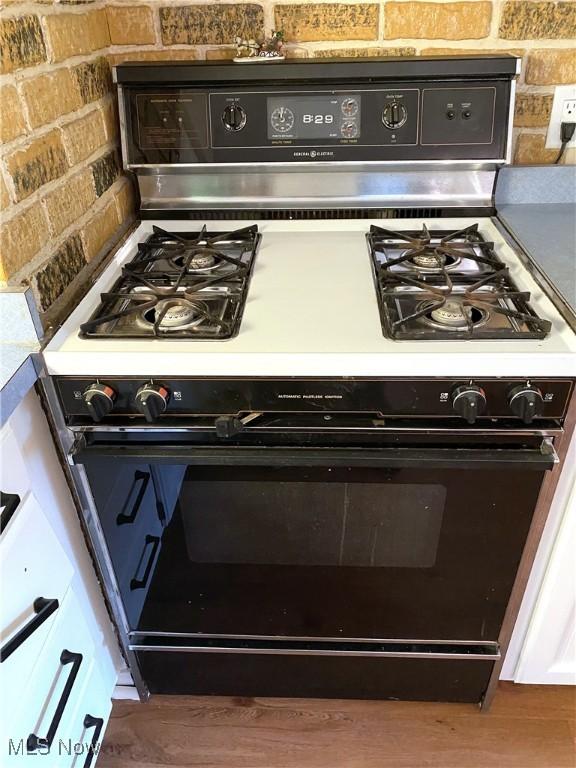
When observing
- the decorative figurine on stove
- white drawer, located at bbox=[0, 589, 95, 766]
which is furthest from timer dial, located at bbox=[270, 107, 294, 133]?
white drawer, located at bbox=[0, 589, 95, 766]

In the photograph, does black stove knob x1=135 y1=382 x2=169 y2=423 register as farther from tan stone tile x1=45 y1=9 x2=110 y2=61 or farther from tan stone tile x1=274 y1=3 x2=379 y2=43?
tan stone tile x1=274 y1=3 x2=379 y2=43

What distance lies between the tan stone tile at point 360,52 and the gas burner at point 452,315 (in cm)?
62

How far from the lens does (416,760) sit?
51.3 inches

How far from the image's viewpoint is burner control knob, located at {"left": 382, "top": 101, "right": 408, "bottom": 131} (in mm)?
1265

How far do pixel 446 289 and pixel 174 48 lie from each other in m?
0.80

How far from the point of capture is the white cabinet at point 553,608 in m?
1.08

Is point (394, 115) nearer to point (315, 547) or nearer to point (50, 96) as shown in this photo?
point (50, 96)

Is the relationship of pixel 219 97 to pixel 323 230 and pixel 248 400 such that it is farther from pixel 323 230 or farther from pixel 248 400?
pixel 248 400

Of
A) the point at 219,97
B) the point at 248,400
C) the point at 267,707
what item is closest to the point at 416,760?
the point at 267,707

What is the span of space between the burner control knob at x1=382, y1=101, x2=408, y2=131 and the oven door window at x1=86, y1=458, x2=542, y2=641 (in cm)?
72

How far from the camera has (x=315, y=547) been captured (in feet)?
3.67

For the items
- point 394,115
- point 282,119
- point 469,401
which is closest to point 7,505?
point 469,401

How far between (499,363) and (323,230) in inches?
23.2

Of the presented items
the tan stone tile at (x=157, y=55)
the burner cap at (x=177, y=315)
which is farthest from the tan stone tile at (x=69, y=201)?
the tan stone tile at (x=157, y=55)
